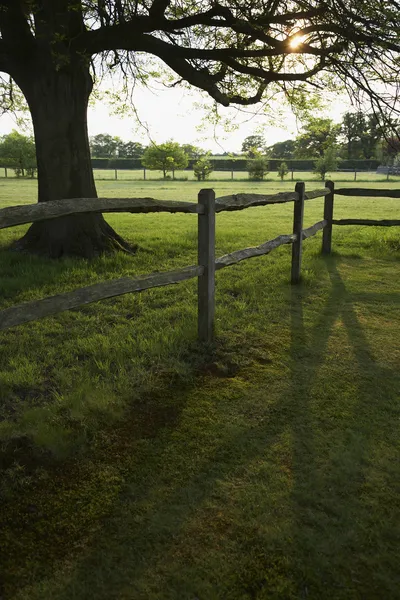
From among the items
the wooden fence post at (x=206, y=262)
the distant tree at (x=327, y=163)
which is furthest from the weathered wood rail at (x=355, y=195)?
the distant tree at (x=327, y=163)

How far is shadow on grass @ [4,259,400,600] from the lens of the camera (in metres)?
1.93

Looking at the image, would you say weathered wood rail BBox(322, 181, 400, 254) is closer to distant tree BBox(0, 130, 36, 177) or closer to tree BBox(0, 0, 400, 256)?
tree BBox(0, 0, 400, 256)

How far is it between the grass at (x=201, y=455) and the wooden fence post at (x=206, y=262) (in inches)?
9.0

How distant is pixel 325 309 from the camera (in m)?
5.86

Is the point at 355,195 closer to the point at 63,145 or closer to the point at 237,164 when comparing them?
the point at 63,145

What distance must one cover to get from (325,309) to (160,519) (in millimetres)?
4144

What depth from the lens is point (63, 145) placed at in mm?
8523

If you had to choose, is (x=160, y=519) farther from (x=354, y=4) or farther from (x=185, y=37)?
(x=185, y=37)

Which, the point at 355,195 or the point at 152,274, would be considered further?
the point at 355,195

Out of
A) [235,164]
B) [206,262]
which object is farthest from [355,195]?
[235,164]

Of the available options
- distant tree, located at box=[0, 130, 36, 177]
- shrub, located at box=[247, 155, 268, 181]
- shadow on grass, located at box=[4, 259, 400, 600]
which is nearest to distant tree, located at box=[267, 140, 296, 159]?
shrub, located at box=[247, 155, 268, 181]

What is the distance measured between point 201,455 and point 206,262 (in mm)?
2078

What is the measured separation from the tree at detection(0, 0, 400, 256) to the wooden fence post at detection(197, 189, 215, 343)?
392 centimetres

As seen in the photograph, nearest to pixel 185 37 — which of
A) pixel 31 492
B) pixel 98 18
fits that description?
pixel 98 18
